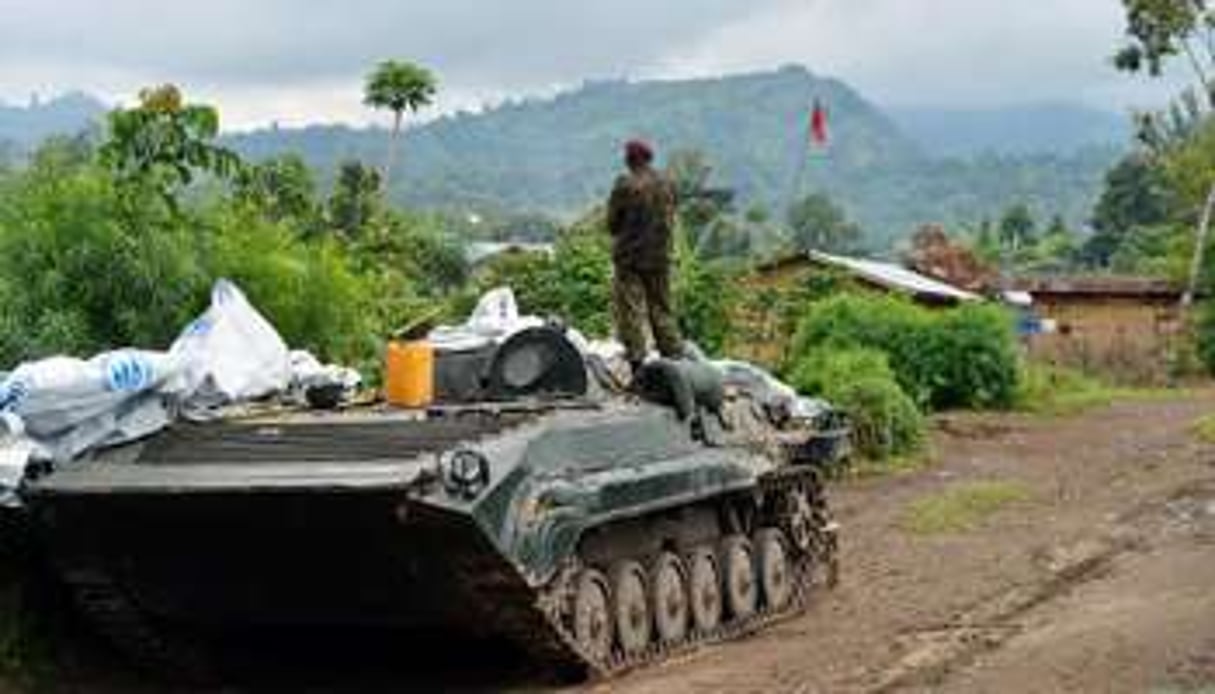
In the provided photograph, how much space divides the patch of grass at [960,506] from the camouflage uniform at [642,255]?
4.85 meters

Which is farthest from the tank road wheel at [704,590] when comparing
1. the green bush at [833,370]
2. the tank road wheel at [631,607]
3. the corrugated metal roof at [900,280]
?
the corrugated metal roof at [900,280]

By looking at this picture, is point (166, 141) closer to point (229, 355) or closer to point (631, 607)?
point (229, 355)

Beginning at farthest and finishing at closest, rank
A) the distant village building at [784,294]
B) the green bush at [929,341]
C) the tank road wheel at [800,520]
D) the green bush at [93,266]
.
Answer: the distant village building at [784,294] → the green bush at [929,341] → the tank road wheel at [800,520] → the green bush at [93,266]

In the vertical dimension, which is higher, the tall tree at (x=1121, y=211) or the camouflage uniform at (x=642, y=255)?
the tall tree at (x=1121, y=211)

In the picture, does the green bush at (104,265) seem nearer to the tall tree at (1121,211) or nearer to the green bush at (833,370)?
the green bush at (833,370)

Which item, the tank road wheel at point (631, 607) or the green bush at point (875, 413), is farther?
the green bush at point (875, 413)

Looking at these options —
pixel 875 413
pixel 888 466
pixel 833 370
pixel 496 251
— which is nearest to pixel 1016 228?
pixel 496 251

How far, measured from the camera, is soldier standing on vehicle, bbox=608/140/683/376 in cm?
1439

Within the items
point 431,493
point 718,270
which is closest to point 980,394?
point 718,270

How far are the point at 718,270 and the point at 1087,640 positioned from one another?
17199mm

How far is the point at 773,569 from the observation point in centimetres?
1430

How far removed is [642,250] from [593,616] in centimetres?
347

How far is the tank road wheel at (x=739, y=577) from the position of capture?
44.5ft

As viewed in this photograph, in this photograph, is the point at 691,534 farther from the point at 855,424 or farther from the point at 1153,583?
the point at 855,424
